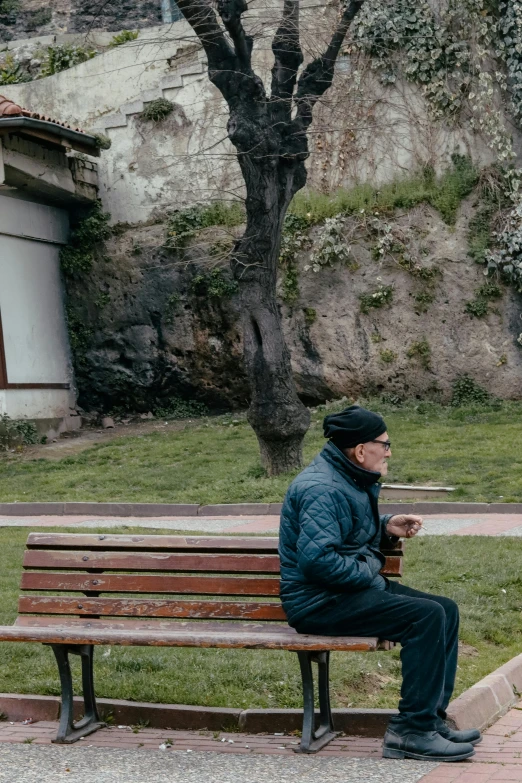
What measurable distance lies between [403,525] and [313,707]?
938 millimetres

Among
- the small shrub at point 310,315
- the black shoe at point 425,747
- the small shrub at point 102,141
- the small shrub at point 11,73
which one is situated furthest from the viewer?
the small shrub at point 11,73

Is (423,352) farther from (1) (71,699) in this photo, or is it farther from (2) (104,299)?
Answer: (1) (71,699)

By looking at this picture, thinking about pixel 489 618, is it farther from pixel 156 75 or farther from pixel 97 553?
pixel 156 75

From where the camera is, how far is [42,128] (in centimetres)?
1886

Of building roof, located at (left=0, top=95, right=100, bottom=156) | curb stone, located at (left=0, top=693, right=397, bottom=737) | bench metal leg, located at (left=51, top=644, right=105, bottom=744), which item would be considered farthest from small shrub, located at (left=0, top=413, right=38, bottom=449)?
bench metal leg, located at (left=51, top=644, right=105, bottom=744)

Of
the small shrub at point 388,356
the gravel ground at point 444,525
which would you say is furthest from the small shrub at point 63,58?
the gravel ground at point 444,525

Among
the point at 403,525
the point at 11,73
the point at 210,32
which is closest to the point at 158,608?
the point at 403,525

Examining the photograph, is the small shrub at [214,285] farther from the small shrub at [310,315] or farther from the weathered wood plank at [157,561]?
the weathered wood plank at [157,561]

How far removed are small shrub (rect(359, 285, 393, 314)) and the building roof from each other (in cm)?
589

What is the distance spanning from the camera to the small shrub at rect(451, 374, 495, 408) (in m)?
19.8

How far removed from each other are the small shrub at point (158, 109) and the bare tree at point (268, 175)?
23.6ft

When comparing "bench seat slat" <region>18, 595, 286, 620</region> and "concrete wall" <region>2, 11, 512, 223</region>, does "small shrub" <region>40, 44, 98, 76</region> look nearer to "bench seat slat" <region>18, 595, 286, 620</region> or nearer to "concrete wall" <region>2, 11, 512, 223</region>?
"concrete wall" <region>2, 11, 512, 223</region>

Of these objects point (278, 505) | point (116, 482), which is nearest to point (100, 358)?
point (116, 482)

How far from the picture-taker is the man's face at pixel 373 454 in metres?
5.11
